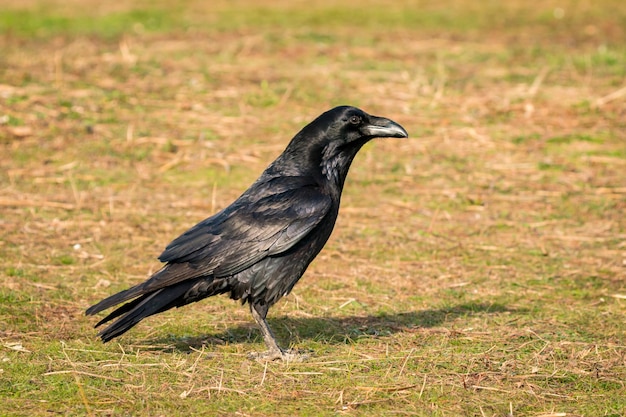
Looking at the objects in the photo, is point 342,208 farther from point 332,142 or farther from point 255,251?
point 255,251

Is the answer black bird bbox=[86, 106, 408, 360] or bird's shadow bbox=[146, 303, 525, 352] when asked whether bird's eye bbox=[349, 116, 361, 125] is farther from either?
bird's shadow bbox=[146, 303, 525, 352]

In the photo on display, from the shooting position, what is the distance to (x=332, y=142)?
21.2 feet

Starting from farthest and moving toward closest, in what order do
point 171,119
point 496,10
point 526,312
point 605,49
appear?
1. point 496,10
2. point 605,49
3. point 171,119
4. point 526,312

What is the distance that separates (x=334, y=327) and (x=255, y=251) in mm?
947

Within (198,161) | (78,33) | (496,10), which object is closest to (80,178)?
(198,161)

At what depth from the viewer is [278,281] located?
20.0 ft

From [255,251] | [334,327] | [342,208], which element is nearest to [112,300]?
[255,251]

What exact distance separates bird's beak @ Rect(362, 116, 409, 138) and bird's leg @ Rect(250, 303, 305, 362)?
4.47 feet

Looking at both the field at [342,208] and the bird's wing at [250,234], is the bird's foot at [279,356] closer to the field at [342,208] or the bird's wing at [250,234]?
the field at [342,208]

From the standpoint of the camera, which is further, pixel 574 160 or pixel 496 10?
pixel 496 10

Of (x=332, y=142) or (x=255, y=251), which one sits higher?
(x=332, y=142)

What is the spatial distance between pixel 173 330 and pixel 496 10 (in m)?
14.0

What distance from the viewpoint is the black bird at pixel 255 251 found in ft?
19.6

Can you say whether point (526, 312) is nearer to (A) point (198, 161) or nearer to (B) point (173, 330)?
(B) point (173, 330)
